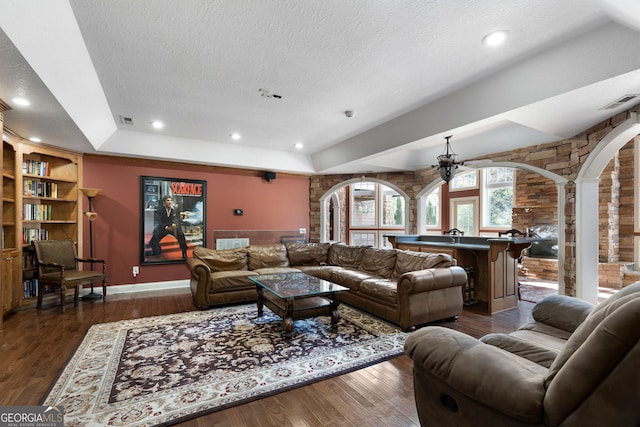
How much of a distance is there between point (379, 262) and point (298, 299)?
1588 mm

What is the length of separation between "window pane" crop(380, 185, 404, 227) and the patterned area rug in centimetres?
582

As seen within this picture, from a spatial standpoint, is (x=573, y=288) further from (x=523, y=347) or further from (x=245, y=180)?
(x=245, y=180)

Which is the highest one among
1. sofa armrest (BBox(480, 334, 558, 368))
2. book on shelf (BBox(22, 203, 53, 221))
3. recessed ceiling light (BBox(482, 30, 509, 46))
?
recessed ceiling light (BBox(482, 30, 509, 46))

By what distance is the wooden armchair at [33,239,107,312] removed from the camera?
395 centimetres

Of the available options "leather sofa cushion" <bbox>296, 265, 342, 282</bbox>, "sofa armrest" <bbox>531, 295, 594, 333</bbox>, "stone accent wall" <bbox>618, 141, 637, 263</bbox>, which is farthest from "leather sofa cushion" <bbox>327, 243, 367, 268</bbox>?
"stone accent wall" <bbox>618, 141, 637, 263</bbox>

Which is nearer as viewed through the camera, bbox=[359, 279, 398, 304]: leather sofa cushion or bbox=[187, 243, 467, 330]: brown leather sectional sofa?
bbox=[187, 243, 467, 330]: brown leather sectional sofa

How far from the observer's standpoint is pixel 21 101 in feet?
9.08

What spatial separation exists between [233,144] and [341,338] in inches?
164

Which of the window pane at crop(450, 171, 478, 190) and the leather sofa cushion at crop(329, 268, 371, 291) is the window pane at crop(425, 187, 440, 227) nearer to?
the window pane at crop(450, 171, 478, 190)

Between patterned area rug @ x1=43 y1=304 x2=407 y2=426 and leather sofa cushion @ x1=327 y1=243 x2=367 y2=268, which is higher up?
leather sofa cushion @ x1=327 y1=243 x2=367 y2=268

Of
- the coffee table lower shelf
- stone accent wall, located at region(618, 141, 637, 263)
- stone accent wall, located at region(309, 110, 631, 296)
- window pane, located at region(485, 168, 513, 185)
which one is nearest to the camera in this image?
the coffee table lower shelf

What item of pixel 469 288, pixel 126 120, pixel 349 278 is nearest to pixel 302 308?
pixel 349 278

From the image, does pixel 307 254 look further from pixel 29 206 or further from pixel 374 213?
pixel 374 213

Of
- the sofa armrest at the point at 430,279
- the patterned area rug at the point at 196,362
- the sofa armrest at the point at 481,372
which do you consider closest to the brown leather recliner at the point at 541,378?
the sofa armrest at the point at 481,372
